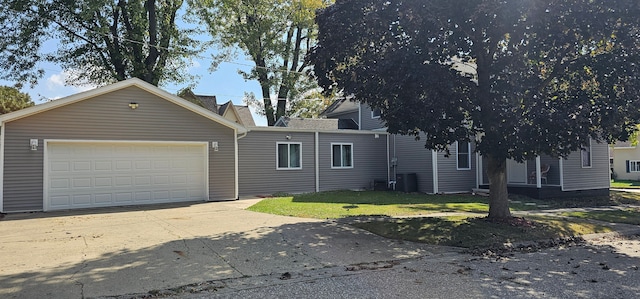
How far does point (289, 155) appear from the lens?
18.3 meters

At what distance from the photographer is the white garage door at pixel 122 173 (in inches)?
495

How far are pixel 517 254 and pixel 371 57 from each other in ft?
15.7

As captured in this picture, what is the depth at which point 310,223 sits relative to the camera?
9.85 m

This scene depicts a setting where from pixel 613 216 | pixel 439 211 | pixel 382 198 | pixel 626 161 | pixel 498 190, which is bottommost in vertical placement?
pixel 613 216

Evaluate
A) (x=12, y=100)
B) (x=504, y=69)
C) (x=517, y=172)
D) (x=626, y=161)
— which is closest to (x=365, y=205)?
(x=504, y=69)

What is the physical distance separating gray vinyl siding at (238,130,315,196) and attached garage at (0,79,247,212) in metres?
1.90

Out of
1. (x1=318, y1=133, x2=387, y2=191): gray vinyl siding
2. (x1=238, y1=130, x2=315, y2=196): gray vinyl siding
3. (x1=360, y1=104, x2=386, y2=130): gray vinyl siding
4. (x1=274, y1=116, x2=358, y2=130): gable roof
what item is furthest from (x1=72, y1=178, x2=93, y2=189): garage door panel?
(x1=360, y1=104, x2=386, y2=130): gray vinyl siding

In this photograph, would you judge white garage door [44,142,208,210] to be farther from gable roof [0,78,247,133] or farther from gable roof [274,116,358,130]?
gable roof [274,116,358,130]

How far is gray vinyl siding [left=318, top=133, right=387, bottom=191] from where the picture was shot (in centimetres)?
1909

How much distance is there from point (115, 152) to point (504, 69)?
11.3 m

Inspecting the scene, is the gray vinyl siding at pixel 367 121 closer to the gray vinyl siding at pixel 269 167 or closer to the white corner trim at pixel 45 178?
the gray vinyl siding at pixel 269 167

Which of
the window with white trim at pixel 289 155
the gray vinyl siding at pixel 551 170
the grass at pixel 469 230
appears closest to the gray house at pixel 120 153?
the window with white trim at pixel 289 155

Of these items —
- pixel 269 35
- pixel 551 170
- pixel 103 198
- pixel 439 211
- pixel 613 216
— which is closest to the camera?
pixel 613 216

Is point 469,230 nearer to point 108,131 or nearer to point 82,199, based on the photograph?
point 108,131
